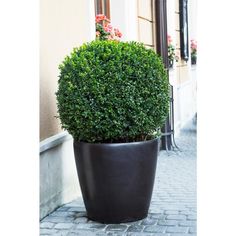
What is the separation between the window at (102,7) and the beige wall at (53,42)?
135 centimetres

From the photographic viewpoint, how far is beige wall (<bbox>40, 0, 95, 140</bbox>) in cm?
484

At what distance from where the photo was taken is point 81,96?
430 cm

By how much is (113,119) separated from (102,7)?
336 centimetres

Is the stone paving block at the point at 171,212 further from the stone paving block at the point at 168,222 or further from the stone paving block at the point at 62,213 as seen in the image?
the stone paving block at the point at 62,213

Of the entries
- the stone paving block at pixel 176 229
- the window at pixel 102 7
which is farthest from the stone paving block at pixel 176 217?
the window at pixel 102 7

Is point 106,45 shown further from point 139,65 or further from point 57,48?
point 57,48

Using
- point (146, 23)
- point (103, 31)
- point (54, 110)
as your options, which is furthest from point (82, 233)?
point (146, 23)

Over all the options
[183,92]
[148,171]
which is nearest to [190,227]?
[148,171]

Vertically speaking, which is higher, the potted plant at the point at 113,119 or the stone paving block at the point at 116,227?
the potted plant at the point at 113,119

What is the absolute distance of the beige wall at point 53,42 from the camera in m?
4.84

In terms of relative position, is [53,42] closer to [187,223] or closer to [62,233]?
[62,233]

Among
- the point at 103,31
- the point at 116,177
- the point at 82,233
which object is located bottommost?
the point at 82,233

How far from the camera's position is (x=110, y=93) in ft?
13.9

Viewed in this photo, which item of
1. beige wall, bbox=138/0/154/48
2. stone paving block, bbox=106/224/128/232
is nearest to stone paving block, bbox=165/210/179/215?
stone paving block, bbox=106/224/128/232
